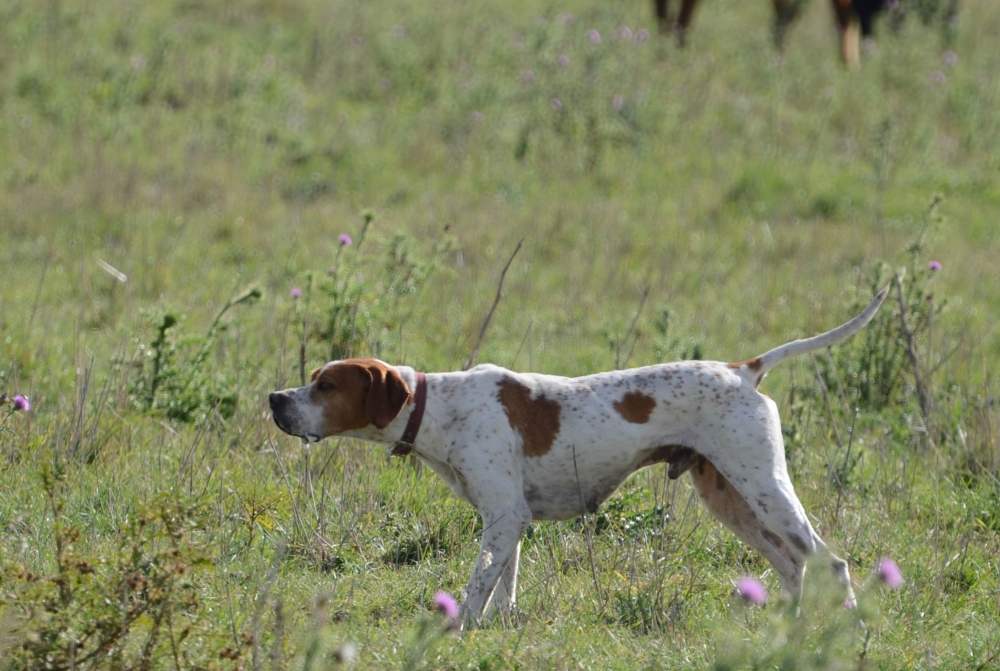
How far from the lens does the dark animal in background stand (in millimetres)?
13980

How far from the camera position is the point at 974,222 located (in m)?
10.8

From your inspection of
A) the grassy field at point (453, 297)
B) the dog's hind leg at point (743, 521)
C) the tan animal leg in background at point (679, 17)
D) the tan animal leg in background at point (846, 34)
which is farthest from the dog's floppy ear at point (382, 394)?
the tan animal leg in background at point (846, 34)

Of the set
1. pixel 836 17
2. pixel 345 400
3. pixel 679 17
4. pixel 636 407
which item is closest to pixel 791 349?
pixel 636 407

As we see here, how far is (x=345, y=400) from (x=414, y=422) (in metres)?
0.25

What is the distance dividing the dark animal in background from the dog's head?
33.7 feet

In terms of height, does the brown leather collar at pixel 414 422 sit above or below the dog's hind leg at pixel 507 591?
above

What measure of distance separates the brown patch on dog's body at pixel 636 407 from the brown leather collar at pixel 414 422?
660mm

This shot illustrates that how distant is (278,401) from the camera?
4418 millimetres

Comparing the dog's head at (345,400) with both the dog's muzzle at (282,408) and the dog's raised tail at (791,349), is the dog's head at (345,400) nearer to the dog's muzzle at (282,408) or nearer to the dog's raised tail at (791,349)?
the dog's muzzle at (282,408)

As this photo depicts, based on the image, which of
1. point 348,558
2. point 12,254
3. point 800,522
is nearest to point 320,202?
point 12,254

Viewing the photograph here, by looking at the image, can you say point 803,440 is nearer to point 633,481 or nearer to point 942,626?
point 633,481

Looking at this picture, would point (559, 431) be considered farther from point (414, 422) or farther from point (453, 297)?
point (453, 297)

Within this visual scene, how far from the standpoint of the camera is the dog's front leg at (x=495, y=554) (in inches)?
167

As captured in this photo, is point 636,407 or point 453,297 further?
point 453,297
